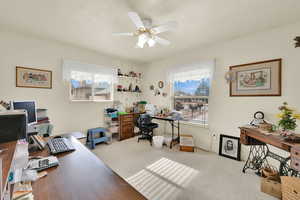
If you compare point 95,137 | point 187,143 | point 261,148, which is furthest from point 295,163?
point 95,137

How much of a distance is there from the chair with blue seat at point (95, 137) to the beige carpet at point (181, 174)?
0.21m

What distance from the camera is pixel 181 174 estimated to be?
2080 millimetres

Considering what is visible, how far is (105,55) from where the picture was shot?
3.58 meters

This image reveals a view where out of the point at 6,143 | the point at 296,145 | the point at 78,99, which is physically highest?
the point at 78,99

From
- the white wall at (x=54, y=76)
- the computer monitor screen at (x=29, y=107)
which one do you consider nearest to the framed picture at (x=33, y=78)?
the white wall at (x=54, y=76)

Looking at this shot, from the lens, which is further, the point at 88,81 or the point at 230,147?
the point at 88,81

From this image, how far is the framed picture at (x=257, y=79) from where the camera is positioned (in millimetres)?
2129

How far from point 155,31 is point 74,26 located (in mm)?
1437

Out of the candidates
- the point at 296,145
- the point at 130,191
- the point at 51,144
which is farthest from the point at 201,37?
the point at 51,144

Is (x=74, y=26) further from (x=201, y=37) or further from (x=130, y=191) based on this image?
(x=130, y=191)

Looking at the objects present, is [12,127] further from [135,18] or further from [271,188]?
[271,188]

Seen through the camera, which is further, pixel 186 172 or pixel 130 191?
pixel 186 172

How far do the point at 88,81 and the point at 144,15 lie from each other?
2.34 meters

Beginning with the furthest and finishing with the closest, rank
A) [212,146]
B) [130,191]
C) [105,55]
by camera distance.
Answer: [105,55] < [212,146] < [130,191]
